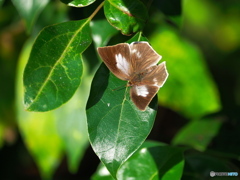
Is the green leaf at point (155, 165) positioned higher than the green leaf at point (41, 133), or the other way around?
the green leaf at point (155, 165)

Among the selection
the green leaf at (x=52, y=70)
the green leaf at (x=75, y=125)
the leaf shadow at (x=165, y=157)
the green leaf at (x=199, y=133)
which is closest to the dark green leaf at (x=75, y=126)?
the green leaf at (x=75, y=125)

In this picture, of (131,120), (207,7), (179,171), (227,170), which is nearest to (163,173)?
(179,171)

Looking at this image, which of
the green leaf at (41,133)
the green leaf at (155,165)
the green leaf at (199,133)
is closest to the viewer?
the green leaf at (155,165)

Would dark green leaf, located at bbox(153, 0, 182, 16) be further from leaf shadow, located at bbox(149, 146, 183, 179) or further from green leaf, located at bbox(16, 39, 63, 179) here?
green leaf, located at bbox(16, 39, 63, 179)

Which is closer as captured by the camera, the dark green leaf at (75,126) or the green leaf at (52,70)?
the green leaf at (52,70)

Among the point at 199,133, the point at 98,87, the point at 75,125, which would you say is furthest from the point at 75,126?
the point at 98,87

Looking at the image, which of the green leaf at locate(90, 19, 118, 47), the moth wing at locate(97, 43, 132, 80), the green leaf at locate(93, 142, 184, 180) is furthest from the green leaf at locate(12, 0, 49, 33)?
the green leaf at locate(93, 142, 184, 180)

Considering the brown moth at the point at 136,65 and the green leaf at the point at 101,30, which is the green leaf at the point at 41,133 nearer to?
the green leaf at the point at 101,30

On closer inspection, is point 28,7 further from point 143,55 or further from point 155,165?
point 155,165
